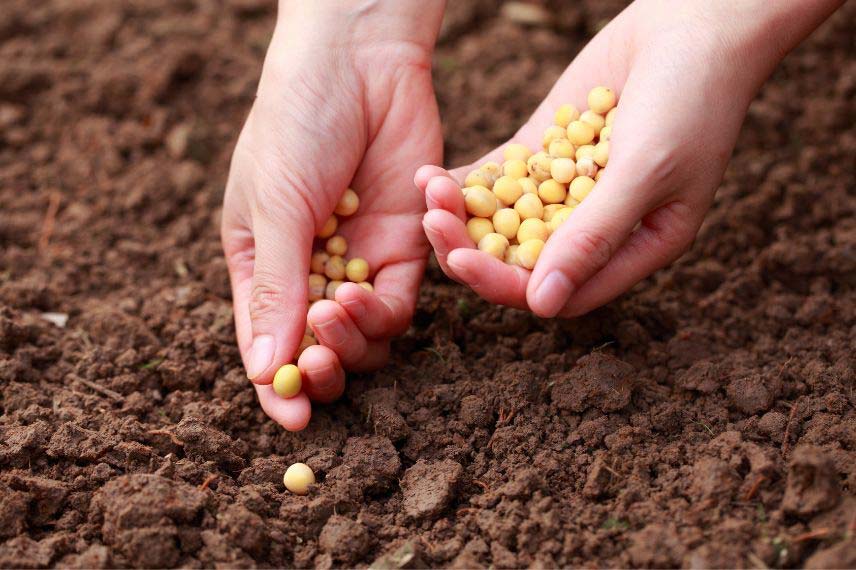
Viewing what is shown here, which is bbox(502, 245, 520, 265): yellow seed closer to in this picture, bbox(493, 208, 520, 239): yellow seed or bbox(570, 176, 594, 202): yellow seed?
bbox(493, 208, 520, 239): yellow seed

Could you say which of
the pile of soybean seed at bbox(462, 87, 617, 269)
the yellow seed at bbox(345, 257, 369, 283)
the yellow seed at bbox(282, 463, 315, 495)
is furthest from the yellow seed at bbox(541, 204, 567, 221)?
the yellow seed at bbox(282, 463, 315, 495)

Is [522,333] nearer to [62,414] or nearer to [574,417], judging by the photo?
[574,417]

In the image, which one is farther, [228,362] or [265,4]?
[265,4]

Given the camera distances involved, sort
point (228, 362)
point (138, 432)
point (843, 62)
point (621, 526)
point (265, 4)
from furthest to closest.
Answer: point (265, 4), point (843, 62), point (228, 362), point (138, 432), point (621, 526)

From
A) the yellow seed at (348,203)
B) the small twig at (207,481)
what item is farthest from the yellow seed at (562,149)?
the small twig at (207,481)

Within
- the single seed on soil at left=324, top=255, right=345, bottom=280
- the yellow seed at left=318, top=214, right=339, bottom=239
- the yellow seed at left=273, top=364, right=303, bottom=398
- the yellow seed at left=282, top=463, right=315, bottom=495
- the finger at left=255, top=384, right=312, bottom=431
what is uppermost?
the yellow seed at left=318, top=214, right=339, bottom=239

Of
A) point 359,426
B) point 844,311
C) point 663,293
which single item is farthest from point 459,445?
point 844,311

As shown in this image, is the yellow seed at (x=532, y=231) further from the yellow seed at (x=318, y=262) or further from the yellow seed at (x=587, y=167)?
the yellow seed at (x=318, y=262)
